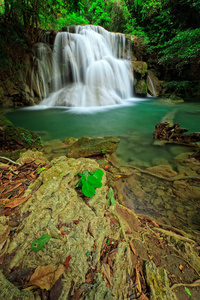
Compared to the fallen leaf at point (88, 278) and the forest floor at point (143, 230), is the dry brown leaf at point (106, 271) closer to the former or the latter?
the forest floor at point (143, 230)

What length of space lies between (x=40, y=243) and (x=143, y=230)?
1.21m

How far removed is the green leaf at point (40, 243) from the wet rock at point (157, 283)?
0.85m

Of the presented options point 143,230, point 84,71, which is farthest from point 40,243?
point 84,71

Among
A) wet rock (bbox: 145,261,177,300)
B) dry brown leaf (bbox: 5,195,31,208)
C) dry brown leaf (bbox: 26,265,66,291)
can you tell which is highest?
dry brown leaf (bbox: 5,195,31,208)

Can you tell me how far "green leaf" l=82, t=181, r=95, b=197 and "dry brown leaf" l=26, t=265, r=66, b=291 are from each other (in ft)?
1.95

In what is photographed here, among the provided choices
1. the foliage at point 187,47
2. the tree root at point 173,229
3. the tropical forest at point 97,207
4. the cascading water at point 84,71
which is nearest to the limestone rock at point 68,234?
the tropical forest at point 97,207

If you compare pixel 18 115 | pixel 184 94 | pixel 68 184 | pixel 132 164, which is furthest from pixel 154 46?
pixel 68 184

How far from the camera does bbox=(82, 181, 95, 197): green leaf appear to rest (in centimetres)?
139

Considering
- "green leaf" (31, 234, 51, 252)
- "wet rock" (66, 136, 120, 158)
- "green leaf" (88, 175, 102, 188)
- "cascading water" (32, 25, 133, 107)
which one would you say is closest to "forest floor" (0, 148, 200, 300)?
"green leaf" (31, 234, 51, 252)

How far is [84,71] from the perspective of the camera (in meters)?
12.7

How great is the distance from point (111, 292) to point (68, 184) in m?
0.97

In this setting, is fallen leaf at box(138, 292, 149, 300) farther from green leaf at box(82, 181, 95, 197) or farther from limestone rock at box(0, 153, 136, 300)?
green leaf at box(82, 181, 95, 197)

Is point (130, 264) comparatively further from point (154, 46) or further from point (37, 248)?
point (154, 46)

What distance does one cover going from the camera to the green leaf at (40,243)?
95 centimetres
